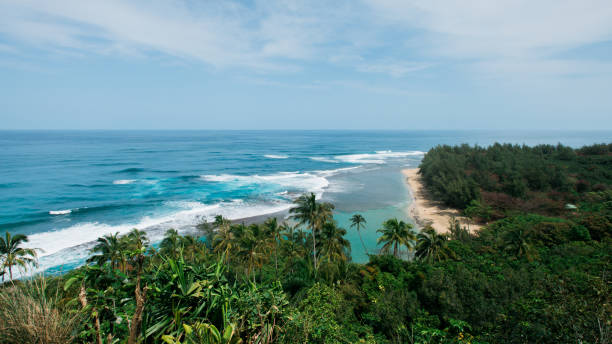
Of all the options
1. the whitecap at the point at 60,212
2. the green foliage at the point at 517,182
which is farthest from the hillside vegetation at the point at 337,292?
the whitecap at the point at 60,212

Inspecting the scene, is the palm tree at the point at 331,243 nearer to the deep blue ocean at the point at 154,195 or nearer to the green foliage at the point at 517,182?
the deep blue ocean at the point at 154,195

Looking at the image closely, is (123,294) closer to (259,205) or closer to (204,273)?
(204,273)

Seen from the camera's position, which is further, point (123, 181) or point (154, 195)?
point (123, 181)

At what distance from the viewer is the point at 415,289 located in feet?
68.7

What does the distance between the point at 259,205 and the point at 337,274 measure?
3464 centimetres

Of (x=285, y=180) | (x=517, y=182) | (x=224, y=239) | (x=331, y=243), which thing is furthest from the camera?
(x=285, y=180)

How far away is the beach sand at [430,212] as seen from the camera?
46.8 meters

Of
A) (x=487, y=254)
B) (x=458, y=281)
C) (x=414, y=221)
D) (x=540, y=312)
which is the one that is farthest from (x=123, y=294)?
(x=414, y=221)

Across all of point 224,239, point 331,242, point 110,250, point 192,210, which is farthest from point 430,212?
point 110,250

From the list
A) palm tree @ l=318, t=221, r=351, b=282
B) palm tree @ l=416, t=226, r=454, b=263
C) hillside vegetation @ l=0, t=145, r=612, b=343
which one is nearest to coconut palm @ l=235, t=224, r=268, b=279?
hillside vegetation @ l=0, t=145, r=612, b=343

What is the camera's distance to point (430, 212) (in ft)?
174

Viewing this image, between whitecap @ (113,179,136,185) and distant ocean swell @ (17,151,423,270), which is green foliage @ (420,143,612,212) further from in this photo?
whitecap @ (113,179,136,185)

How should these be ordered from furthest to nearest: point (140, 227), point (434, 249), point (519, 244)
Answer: point (140, 227) < point (434, 249) < point (519, 244)

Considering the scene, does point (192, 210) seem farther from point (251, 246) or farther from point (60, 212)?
point (251, 246)
